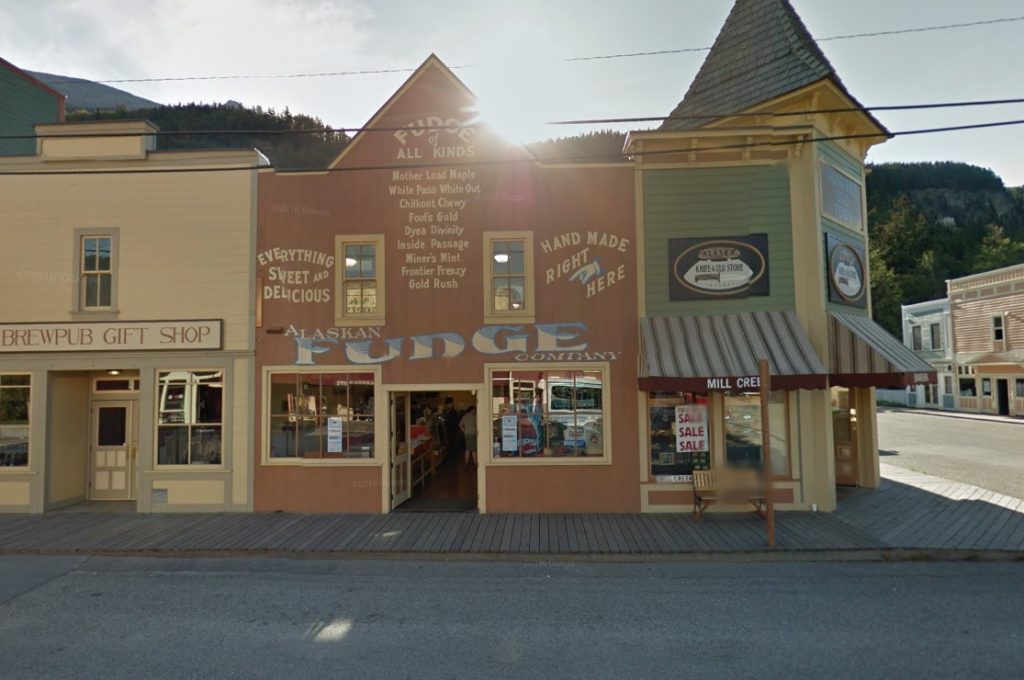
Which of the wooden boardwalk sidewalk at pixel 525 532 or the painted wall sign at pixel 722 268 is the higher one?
the painted wall sign at pixel 722 268

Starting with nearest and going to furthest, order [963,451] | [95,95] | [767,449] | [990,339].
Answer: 1. [767,449]
2. [963,451]
3. [990,339]
4. [95,95]

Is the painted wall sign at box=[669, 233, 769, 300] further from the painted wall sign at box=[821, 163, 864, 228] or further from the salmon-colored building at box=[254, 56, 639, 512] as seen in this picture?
the painted wall sign at box=[821, 163, 864, 228]

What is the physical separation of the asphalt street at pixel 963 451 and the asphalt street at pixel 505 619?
277 inches

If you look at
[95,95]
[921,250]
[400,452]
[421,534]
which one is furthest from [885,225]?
[95,95]

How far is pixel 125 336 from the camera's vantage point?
1030 centimetres

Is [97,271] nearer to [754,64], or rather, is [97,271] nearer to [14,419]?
[14,419]

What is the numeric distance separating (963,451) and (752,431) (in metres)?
12.6

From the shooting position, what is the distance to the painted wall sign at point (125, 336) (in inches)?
404

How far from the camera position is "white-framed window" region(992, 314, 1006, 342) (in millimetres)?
31500

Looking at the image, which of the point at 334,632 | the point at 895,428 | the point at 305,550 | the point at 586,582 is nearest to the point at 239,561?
the point at 305,550

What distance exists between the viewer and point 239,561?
7859 millimetres

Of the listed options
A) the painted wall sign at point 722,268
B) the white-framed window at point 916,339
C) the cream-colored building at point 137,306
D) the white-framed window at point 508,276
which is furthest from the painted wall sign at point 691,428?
the white-framed window at point 916,339

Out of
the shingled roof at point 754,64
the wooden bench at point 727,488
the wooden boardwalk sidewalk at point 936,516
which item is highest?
the shingled roof at point 754,64

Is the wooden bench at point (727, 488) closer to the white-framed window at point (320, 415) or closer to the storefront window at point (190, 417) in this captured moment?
the white-framed window at point (320, 415)
